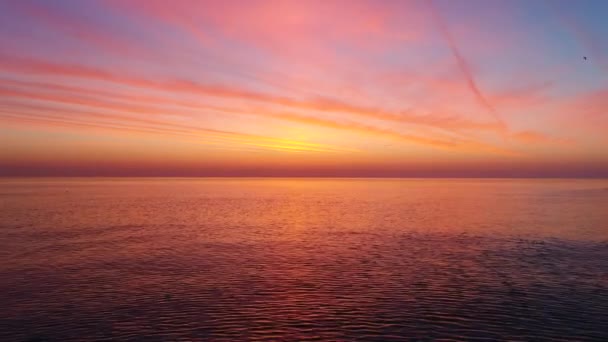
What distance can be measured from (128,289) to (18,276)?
10.4m

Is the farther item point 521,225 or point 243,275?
point 521,225

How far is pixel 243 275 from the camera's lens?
1487 inches

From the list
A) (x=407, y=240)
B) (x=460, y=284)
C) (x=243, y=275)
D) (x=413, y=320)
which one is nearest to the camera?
(x=413, y=320)

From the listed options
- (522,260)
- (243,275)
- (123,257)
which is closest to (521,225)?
(522,260)

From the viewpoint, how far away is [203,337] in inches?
939

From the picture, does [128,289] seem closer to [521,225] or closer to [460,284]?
[460,284]

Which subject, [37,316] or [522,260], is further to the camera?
[522,260]

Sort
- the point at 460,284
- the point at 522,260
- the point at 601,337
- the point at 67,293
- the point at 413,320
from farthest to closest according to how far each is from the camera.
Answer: the point at 522,260
the point at 460,284
the point at 67,293
the point at 413,320
the point at 601,337

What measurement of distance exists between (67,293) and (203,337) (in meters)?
13.6

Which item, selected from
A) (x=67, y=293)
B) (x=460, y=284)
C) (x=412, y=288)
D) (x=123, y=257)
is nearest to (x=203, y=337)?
(x=67, y=293)

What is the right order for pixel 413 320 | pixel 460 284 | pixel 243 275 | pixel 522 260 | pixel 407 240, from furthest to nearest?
pixel 407 240 < pixel 522 260 < pixel 243 275 < pixel 460 284 < pixel 413 320

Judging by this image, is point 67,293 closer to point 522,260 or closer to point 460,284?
point 460,284

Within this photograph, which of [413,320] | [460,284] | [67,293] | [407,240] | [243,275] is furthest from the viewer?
[407,240]

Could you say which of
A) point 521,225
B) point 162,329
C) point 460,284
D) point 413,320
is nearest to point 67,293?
point 162,329
